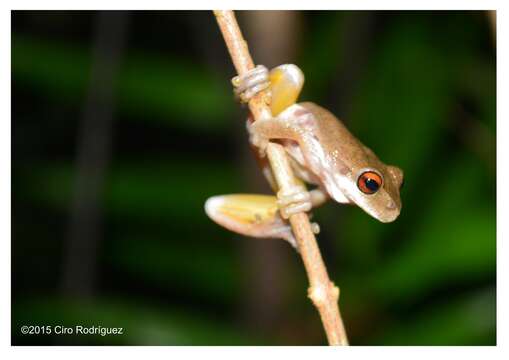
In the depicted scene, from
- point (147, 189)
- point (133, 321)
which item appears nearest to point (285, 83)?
point (133, 321)

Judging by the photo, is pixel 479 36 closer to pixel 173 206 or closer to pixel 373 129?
pixel 373 129

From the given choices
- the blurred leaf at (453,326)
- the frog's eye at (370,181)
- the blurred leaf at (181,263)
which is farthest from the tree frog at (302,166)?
the blurred leaf at (181,263)

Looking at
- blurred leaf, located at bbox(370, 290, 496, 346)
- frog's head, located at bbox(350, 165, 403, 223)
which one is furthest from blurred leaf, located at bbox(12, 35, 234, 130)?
frog's head, located at bbox(350, 165, 403, 223)

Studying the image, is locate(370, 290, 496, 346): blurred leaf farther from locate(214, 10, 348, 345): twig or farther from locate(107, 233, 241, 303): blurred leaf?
locate(214, 10, 348, 345): twig

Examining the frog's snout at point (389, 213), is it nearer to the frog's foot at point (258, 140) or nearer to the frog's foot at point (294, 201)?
the frog's foot at point (294, 201)

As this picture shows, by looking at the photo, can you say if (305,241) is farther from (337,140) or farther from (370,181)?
(337,140)

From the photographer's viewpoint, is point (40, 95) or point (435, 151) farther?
point (40, 95)

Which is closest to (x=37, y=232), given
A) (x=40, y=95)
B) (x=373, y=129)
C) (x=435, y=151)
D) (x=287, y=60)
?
(x=40, y=95)
